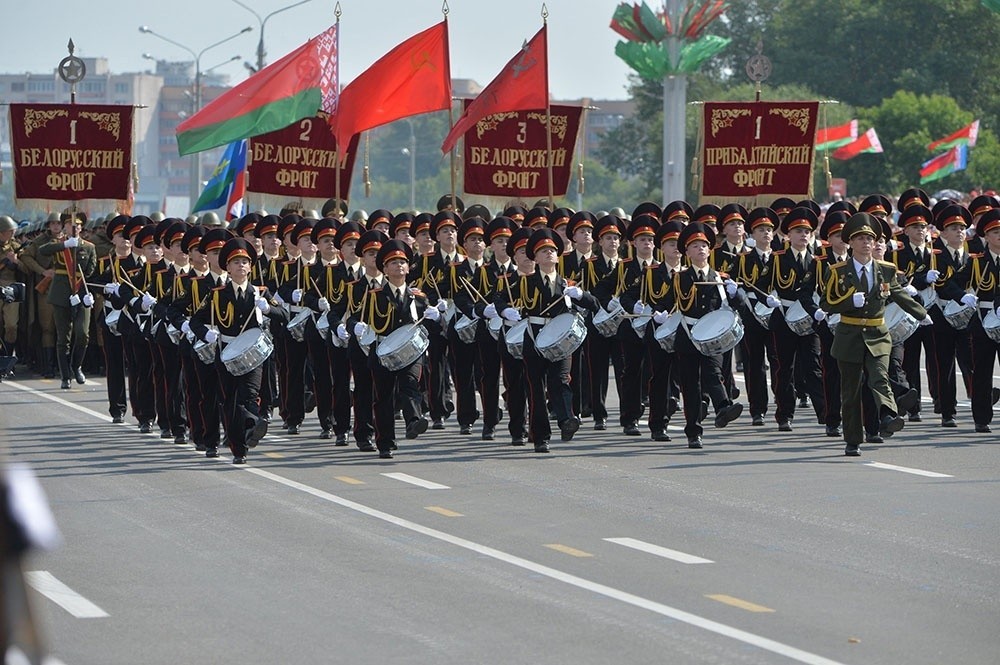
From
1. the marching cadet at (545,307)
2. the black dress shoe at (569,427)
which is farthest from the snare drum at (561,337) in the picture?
the black dress shoe at (569,427)

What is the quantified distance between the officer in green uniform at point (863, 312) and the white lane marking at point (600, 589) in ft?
14.0

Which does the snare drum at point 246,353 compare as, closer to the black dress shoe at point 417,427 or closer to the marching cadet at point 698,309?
the black dress shoe at point 417,427

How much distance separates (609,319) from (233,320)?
3422 mm

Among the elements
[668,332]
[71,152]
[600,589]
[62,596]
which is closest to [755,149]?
[668,332]

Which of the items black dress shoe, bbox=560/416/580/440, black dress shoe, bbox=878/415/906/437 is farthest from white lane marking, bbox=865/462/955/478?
black dress shoe, bbox=560/416/580/440

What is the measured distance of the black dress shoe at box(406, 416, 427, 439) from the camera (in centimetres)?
1546

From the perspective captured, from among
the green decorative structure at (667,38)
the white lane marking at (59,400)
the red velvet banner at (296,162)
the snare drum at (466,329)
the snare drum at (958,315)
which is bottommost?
the white lane marking at (59,400)

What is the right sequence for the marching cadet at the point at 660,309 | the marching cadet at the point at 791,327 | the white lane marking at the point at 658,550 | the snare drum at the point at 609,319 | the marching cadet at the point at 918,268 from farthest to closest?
the marching cadet at the point at 918,268 → the marching cadet at the point at 791,327 → the snare drum at the point at 609,319 → the marching cadet at the point at 660,309 → the white lane marking at the point at 658,550

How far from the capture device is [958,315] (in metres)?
16.5

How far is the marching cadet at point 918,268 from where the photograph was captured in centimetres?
1698

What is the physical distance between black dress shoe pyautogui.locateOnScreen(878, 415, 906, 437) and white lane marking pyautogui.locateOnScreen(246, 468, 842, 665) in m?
4.57

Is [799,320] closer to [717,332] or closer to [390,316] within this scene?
[717,332]

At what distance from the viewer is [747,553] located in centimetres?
1002

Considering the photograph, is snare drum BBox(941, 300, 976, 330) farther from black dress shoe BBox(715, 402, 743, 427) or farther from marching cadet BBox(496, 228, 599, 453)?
marching cadet BBox(496, 228, 599, 453)
